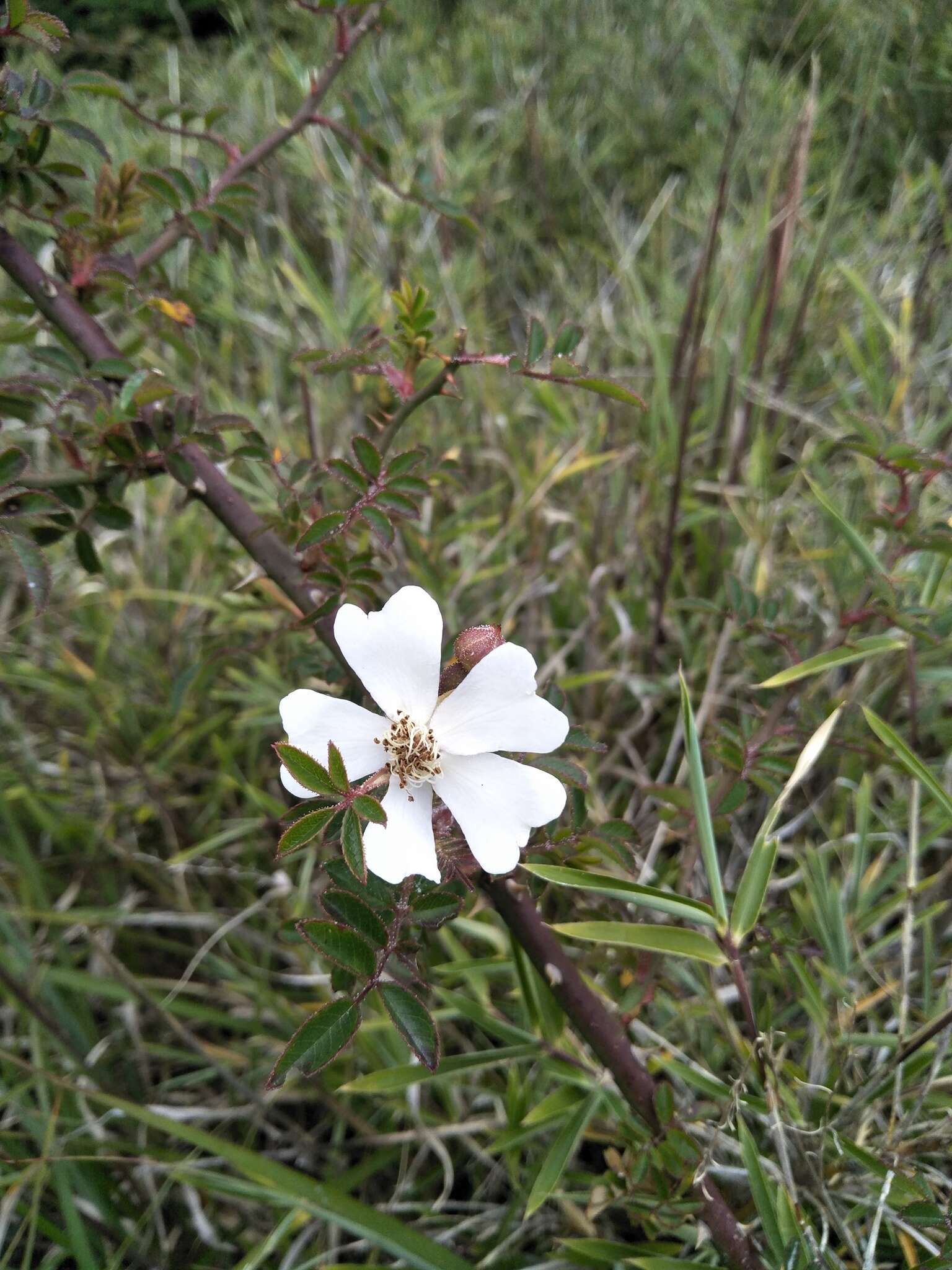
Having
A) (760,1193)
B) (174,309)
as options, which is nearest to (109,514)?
(174,309)

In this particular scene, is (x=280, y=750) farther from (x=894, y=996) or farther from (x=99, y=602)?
(x=99, y=602)

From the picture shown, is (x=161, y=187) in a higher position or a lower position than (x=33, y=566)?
higher

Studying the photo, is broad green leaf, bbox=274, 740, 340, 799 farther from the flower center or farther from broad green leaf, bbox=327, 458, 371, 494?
broad green leaf, bbox=327, 458, 371, 494

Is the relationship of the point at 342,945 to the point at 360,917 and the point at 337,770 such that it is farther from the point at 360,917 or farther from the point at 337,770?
the point at 337,770

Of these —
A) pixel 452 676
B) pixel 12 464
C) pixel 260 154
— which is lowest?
pixel 452 676

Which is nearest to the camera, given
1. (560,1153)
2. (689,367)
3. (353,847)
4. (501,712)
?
(353,847)
